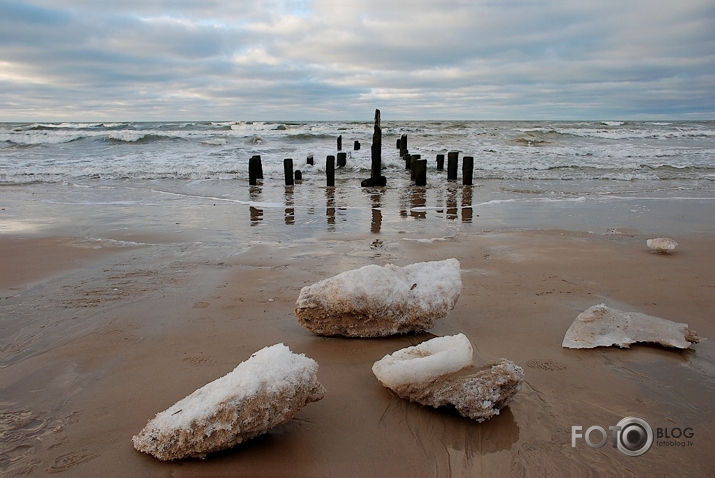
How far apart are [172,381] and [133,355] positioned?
0.51 m

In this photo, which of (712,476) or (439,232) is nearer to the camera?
(712,476)

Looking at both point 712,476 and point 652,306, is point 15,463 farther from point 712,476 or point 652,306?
point 652,306

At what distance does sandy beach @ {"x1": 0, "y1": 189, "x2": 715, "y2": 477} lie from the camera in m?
2.29

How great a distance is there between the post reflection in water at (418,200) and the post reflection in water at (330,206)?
143cm

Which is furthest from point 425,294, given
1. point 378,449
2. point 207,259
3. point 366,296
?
point 207,259

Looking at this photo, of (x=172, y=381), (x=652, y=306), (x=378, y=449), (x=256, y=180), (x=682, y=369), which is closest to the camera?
(x=378, y=449)

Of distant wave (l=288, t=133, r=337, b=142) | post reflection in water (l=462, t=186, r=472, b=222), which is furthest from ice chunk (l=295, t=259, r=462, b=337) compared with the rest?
distant wave (l=288, t=133, r=337, b=142)

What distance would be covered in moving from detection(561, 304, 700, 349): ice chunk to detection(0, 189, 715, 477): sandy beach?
7 centimetres

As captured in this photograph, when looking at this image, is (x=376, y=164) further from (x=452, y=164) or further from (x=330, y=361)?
(x=330, y=361)

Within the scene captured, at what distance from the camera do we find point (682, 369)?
10.2 feet

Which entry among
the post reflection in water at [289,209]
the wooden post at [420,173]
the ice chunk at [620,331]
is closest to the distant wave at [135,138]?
the post reflection in water at [289,209]

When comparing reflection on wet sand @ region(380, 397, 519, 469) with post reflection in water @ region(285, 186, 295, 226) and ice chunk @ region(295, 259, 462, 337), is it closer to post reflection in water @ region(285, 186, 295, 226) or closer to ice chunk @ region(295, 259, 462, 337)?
ice chunk @ region(295, 259, 462, 337)

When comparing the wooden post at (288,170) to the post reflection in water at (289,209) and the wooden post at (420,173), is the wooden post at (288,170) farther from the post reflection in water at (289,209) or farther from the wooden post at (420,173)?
the wooden post at (420,173)

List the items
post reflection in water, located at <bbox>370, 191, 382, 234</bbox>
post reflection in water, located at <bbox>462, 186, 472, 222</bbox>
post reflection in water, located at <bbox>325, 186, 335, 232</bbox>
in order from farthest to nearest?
post reflection in water, located at <bbox>462, 186, 472, 222</bbox>
post reflection in water, located at <bbox>325, 186, 335, 232</bbox>
post reflection in water, located at <bbox>370, 191, 382, 234</bbox>
